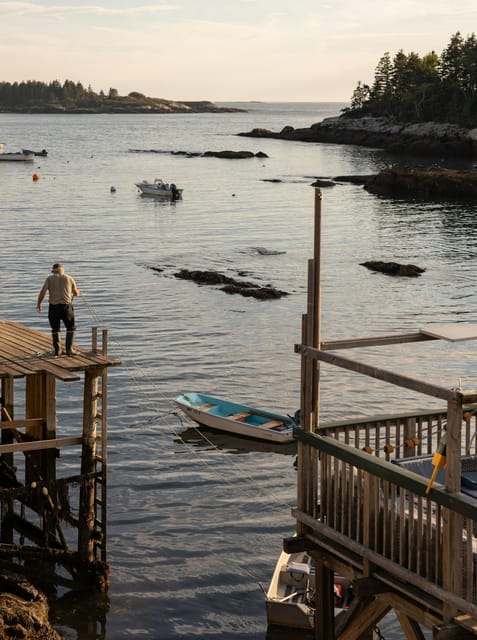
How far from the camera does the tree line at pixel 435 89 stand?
164 m

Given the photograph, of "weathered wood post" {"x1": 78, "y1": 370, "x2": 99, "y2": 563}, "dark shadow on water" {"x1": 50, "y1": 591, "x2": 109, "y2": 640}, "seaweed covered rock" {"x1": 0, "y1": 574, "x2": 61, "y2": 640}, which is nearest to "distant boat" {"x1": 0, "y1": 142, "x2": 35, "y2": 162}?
"weathered wood post" {"x1": 78, "y1": 370, "x2": 99, "y2": 563}

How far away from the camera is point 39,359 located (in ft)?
67.3

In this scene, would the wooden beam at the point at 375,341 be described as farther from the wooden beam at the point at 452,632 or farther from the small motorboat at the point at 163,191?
the small motorboat at the point at 163,191

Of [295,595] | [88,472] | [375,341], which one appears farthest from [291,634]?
[375,341]

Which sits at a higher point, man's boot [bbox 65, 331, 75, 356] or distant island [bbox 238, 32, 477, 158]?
distant island [bbox 238, 32, 477, 158]

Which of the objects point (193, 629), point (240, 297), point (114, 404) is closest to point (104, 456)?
point (193, 629)

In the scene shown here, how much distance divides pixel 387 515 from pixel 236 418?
1901cm

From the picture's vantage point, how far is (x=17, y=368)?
19641mm

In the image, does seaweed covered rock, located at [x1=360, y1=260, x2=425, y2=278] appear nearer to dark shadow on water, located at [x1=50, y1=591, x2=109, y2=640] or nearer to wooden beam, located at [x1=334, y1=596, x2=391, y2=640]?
dark shadow on water, located at [x1=50, y1=591, x2=109, y2=640]

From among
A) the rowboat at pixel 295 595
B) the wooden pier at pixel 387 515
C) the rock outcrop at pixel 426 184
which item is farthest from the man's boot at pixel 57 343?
the rock outcrop at pixel 426 184

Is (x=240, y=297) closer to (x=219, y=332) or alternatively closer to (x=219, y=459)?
(x=219, y=332)

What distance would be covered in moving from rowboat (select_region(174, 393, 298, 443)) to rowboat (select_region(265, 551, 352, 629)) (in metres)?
10.2

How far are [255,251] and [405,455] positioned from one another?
2025 inches

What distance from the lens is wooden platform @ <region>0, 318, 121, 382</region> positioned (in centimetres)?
1944
